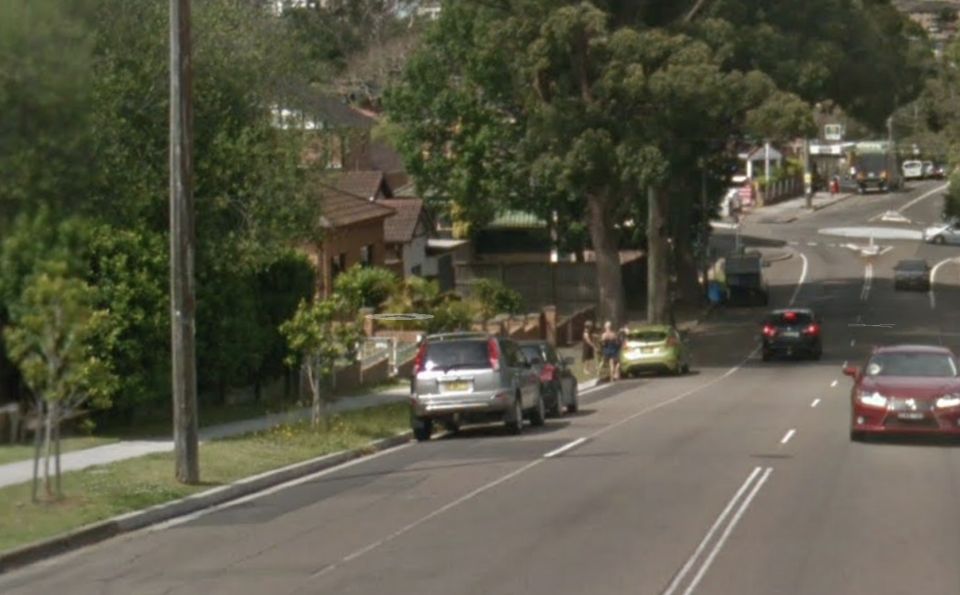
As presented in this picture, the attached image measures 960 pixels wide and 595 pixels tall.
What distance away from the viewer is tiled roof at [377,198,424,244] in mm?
62312

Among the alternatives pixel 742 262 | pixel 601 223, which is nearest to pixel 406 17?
pixel 742 262

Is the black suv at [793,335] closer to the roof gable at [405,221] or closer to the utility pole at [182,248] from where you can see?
the roof gable at [405,221]

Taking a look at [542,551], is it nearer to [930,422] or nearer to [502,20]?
[930,422]

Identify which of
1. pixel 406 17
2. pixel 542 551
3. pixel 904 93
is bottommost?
pixel 542 551

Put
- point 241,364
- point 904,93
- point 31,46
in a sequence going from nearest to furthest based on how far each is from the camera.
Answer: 1. point 31,46
2. point 241,364
3. point 904,93

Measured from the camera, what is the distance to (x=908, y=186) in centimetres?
14775

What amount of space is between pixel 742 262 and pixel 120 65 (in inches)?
1962

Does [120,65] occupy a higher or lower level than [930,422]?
higher

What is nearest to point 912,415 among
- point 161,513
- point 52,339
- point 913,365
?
point 913,365

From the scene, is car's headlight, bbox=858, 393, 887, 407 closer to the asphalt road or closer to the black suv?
the asphalt road

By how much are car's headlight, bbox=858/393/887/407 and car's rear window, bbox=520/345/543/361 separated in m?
8.73

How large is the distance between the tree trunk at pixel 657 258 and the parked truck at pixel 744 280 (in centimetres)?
1687

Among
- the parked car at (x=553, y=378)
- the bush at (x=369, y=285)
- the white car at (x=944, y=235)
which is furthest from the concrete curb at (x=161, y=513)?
the white car at (x=944, y=235)

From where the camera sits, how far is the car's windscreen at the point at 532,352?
33.6 meters
